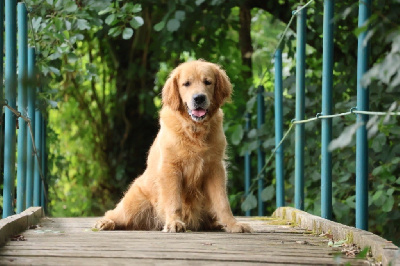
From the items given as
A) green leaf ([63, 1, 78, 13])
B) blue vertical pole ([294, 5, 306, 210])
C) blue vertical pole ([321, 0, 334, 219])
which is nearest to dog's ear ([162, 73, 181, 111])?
blue vertical pole ([294, 5, 306, 210])

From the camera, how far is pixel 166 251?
6.53ft

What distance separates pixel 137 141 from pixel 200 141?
15.4 feet

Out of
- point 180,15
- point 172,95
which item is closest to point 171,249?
point 172,95

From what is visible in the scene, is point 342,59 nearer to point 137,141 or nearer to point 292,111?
point 292,111

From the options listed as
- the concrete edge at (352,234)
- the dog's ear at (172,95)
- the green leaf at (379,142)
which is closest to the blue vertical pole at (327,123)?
the concrete edge at (352,234)

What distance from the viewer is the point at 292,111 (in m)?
5.31

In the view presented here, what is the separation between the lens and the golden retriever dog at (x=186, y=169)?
3199 millimetres

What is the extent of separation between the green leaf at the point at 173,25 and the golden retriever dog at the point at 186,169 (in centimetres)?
209

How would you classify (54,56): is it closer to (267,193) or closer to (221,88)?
(221,88)

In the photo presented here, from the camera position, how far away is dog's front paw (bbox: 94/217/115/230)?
3.29m

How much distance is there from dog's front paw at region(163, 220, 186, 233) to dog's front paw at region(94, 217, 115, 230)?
41cm

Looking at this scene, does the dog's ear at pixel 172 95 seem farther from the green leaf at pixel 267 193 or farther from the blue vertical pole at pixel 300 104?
the green leaf at pixel 267 193

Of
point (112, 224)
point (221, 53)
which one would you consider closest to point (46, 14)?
point (112, 224)

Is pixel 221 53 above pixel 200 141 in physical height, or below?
above
